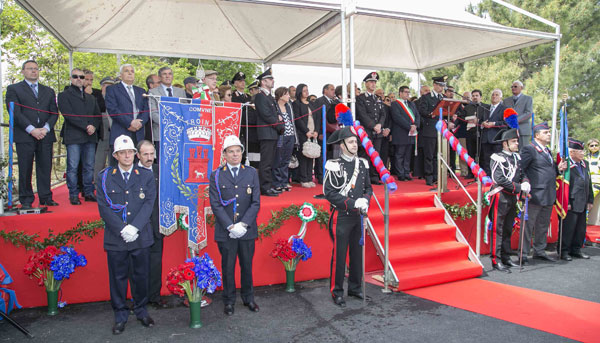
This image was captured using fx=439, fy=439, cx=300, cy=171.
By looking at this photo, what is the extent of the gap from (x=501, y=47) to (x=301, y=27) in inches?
161

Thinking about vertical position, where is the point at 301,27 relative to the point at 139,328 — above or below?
above

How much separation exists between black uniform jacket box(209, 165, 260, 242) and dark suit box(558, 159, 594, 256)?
5.31m

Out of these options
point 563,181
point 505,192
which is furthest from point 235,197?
point 563,181

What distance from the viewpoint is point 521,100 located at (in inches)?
339

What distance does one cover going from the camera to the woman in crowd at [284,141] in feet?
22.7

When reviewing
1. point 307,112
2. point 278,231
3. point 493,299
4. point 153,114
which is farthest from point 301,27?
point 493,299

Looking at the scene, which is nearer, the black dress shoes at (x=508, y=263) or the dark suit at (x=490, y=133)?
the black dress shoes at (x=508, y=263)

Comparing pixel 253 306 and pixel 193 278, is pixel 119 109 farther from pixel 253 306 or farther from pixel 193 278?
pixel 253 306

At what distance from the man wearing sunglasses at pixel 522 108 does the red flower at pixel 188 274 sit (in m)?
7.06

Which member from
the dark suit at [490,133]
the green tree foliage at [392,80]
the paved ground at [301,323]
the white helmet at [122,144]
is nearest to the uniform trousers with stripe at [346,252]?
the paved ground at [301,323]

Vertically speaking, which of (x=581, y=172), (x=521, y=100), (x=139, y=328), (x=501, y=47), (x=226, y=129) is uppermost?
(x=501, y=47)

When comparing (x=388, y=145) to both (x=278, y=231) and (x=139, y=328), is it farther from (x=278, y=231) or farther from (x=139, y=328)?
(x=139, y=328)

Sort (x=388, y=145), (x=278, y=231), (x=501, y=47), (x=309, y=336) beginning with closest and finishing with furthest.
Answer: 1. (x=309, y=336)
2. (x=278, y=231)
3. (x=501, y=47)
4. (x=388, y=145)

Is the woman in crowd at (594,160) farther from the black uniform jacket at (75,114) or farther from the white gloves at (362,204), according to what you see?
the black uniform jacket at (75,114)
